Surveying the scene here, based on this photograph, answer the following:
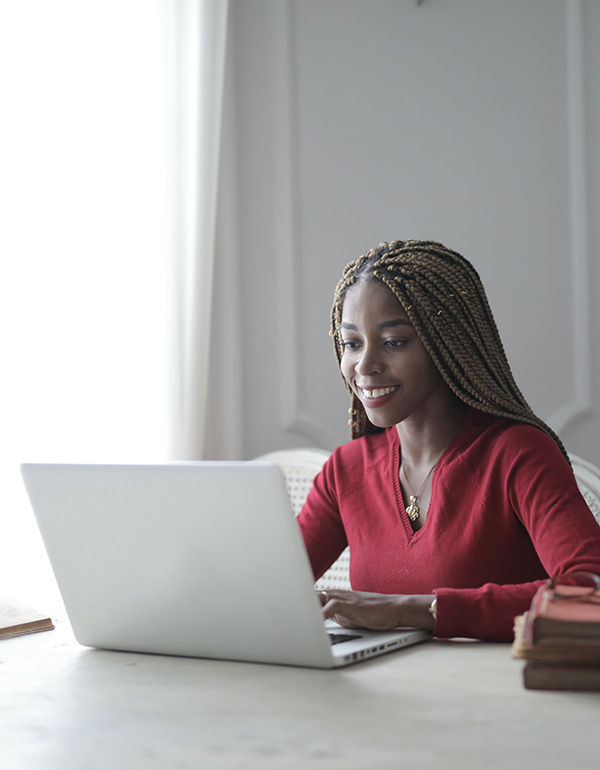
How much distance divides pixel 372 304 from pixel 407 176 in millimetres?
1185

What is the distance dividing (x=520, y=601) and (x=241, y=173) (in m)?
1.94

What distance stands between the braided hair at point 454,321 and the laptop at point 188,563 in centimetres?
49

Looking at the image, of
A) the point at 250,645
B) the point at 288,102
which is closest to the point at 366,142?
the point at 288,102

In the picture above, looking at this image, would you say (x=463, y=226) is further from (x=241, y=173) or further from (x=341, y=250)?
(x=241, y=173)

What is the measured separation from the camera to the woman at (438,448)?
4.55ft

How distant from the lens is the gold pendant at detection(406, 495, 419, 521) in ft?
4.88

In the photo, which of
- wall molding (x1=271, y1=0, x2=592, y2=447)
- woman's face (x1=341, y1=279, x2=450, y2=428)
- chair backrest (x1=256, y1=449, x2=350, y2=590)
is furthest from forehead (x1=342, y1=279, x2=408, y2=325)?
wall molding (x1=271, y1=0, x2=592, y2=447)

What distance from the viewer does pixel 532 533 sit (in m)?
1.33

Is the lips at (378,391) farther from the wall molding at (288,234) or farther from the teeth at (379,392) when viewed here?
the wall molding at (288,234)

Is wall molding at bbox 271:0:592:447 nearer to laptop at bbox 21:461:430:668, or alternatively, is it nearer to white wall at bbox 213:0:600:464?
white wall at bbox 213:0:600:464

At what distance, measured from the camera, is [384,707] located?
0.82 metres

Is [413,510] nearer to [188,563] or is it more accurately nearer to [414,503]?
[414,503]

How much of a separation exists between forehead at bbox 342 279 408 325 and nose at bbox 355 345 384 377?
5 centimetres

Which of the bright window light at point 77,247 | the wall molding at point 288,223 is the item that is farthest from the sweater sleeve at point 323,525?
the wall molding at point 288,223
